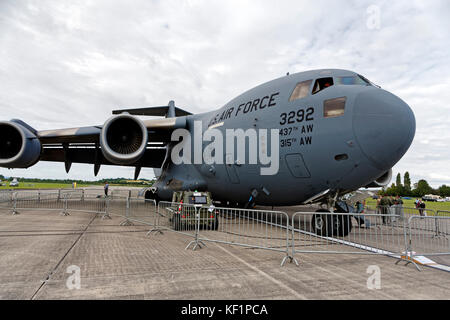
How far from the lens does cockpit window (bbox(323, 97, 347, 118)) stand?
606 centimetres

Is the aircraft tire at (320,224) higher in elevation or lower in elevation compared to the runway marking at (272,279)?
higher

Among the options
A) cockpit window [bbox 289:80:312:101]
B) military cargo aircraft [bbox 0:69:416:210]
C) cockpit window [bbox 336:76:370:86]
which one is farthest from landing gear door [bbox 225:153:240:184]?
cockpit window [bbox 336:76:370:86]

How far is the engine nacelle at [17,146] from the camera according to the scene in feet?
35.0

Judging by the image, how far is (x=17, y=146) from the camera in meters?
11.3

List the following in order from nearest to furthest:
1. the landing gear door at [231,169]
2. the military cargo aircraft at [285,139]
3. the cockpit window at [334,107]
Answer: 1. the military cargo aircraft at [285,139]
2. the cockpit window at [334,107]
3. the landing gear door at [231,169]

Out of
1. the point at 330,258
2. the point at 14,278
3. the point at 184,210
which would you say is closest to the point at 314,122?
the point at 330,258

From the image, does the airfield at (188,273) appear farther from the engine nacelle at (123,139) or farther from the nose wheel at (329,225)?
the engine nacelle at (123,139)

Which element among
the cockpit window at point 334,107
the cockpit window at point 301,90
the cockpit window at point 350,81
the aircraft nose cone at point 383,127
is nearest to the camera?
the aircraft nose cone at point 383,127

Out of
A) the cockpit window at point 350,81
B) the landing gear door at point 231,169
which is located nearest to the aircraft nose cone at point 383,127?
the cockpit window at point 350,81

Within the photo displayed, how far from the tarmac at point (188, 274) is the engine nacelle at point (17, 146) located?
6.12 m

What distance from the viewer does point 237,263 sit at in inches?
179
